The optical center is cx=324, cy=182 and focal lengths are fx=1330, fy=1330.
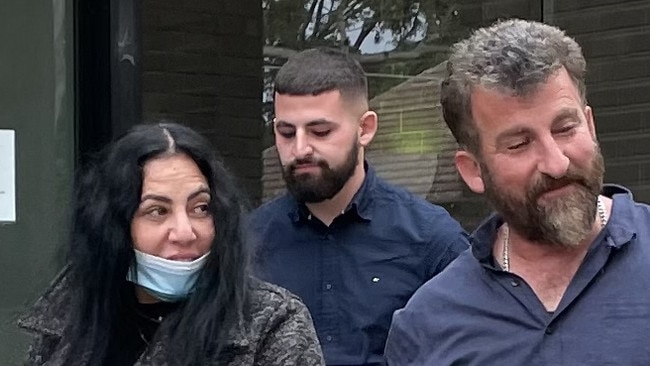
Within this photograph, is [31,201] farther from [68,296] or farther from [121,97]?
[68,296]

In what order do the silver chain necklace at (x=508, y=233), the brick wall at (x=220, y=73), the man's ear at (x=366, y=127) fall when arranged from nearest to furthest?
the silver chain necklace at (x=508, y=233), the man's ear at (x=366, y=127), the brick wall at (x=220, y=73)

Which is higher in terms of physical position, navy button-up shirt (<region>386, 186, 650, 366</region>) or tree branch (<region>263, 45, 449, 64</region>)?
tree branch (<region>263, 45, 449, 64</region>)

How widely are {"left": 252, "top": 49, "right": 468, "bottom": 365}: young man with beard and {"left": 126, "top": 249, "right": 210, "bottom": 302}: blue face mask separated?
1.64 ft

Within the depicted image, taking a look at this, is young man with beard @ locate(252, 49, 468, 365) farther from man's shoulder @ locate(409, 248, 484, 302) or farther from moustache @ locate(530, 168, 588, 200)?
moustache @ locate(530, 168, 588, 200)

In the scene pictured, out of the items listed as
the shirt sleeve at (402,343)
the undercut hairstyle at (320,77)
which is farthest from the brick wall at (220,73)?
the shirt sleeve at (402,343)

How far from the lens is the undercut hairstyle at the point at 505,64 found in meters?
2.20

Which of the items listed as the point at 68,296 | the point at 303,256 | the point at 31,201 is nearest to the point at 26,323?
the point at 68,296

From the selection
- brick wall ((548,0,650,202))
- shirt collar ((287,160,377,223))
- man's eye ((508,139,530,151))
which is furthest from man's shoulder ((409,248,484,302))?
brick wall ((548,0,650,202))

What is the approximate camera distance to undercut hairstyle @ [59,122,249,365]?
8.82 ft

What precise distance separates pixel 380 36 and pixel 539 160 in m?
Answer: 3.45

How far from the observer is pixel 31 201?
14.1 ft

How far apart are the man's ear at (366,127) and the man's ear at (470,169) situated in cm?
100

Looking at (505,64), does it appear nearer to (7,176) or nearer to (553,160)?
(553,160)

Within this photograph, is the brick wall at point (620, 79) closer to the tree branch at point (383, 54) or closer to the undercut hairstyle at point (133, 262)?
the tree branch at point (383, 54)
